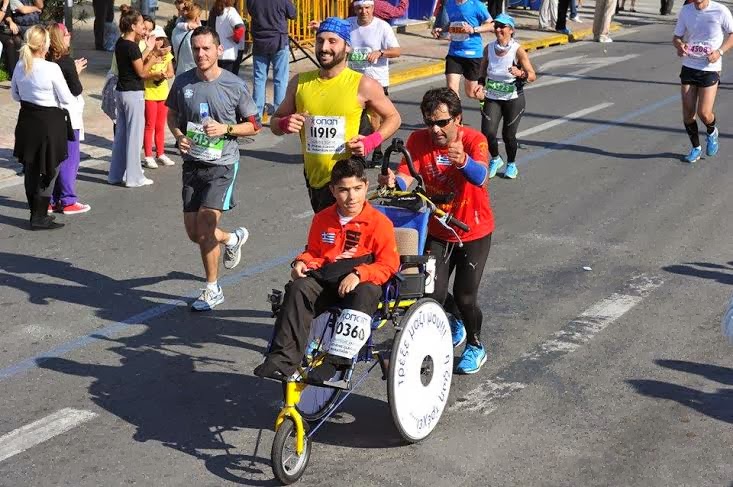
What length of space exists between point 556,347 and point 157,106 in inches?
260

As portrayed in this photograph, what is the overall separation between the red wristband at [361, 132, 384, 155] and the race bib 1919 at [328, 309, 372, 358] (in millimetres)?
1655

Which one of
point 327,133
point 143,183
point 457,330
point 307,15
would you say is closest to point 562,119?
point 143,183

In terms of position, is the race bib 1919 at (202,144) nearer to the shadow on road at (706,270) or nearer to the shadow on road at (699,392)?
Result: the shadow on road at (699,392)

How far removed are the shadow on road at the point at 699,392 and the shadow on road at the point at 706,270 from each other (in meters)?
2.04

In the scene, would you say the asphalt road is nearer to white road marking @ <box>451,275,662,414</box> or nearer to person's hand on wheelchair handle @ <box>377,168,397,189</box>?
white road marking @ <box>451,275,662,414</box>

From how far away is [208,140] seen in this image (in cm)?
842

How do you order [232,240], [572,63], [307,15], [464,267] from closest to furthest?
[464,267], [232,240], [307,15], [572,63]

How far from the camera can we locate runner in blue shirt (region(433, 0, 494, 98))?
14375mm

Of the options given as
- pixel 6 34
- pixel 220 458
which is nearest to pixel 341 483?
pixel 220 458

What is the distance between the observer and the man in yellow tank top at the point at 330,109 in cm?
758

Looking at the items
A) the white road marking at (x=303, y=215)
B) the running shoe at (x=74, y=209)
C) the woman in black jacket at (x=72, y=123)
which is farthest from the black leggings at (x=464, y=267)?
the running shoe at (x=74, y=209)

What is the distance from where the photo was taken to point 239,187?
12.3m

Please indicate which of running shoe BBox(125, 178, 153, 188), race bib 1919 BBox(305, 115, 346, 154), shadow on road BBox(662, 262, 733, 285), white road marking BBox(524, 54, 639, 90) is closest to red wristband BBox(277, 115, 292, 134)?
race bib 1919 BBox(305, 115, 346, 154)

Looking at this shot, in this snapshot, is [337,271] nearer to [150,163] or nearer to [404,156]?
[404,156]
